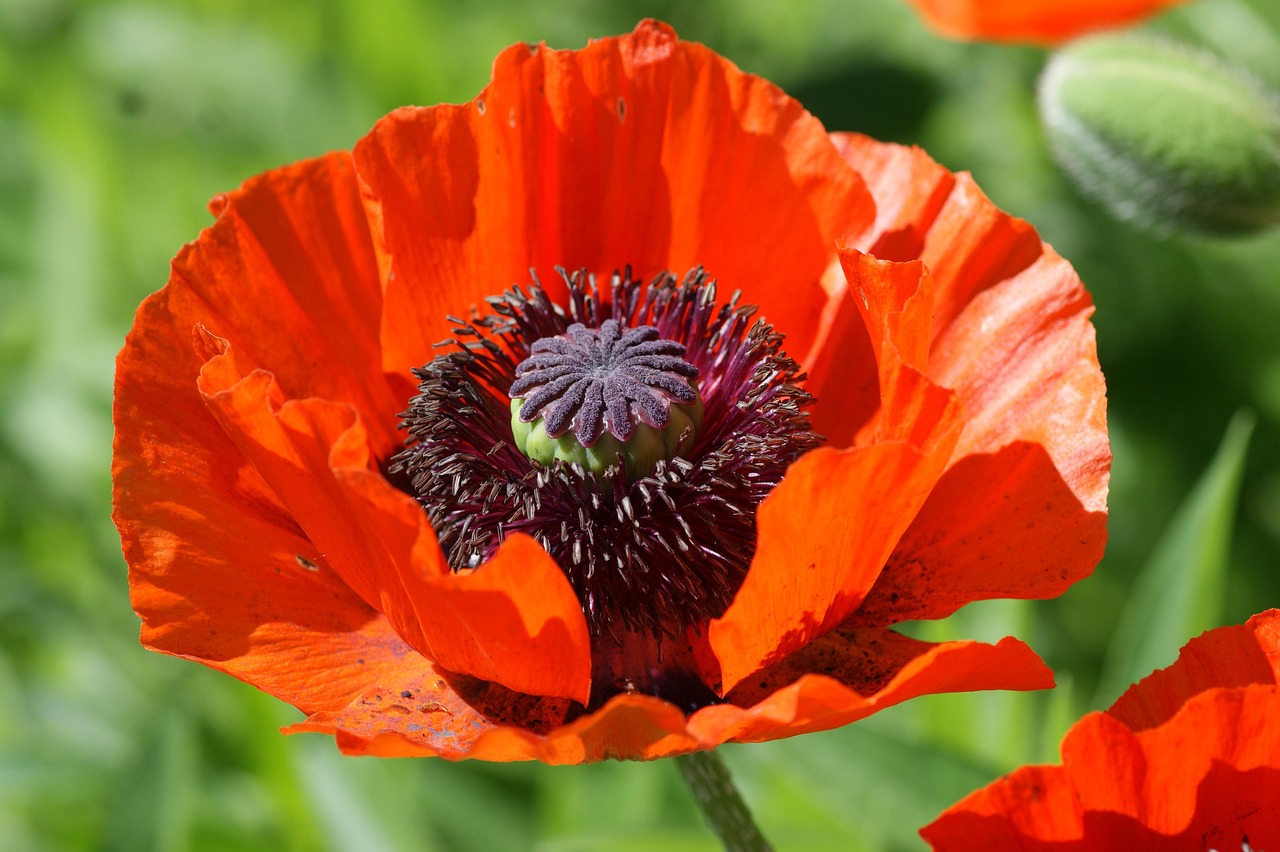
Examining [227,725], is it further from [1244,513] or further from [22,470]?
[1244,513]

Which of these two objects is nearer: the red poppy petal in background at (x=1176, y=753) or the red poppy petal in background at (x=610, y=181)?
the red poppy petal in background at (x=1176, y=753)

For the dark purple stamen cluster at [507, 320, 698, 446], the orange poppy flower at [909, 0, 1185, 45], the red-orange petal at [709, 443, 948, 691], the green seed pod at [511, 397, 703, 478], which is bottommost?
the red-orange petal at [709, 443, 948, 691]

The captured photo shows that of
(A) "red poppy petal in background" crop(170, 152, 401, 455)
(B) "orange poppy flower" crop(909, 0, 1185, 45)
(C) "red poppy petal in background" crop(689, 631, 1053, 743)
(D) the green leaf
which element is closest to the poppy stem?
(C) "red poppy petal in background" crop(689, 631, 1053, 743)

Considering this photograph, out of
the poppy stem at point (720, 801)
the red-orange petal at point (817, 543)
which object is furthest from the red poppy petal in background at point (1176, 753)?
the poppy stem at point (720, 801)

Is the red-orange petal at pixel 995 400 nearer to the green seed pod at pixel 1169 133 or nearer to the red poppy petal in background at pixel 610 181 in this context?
the red poppy petal in background at pixel 610 181

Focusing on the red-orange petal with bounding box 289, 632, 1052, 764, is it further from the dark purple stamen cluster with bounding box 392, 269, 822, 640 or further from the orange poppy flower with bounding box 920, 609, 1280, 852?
the dark purple stamen cluster with bounding box 392, 269, 822, 640

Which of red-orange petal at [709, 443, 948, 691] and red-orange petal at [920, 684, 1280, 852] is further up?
red-orange petal at [709, 443, 948, 691]
